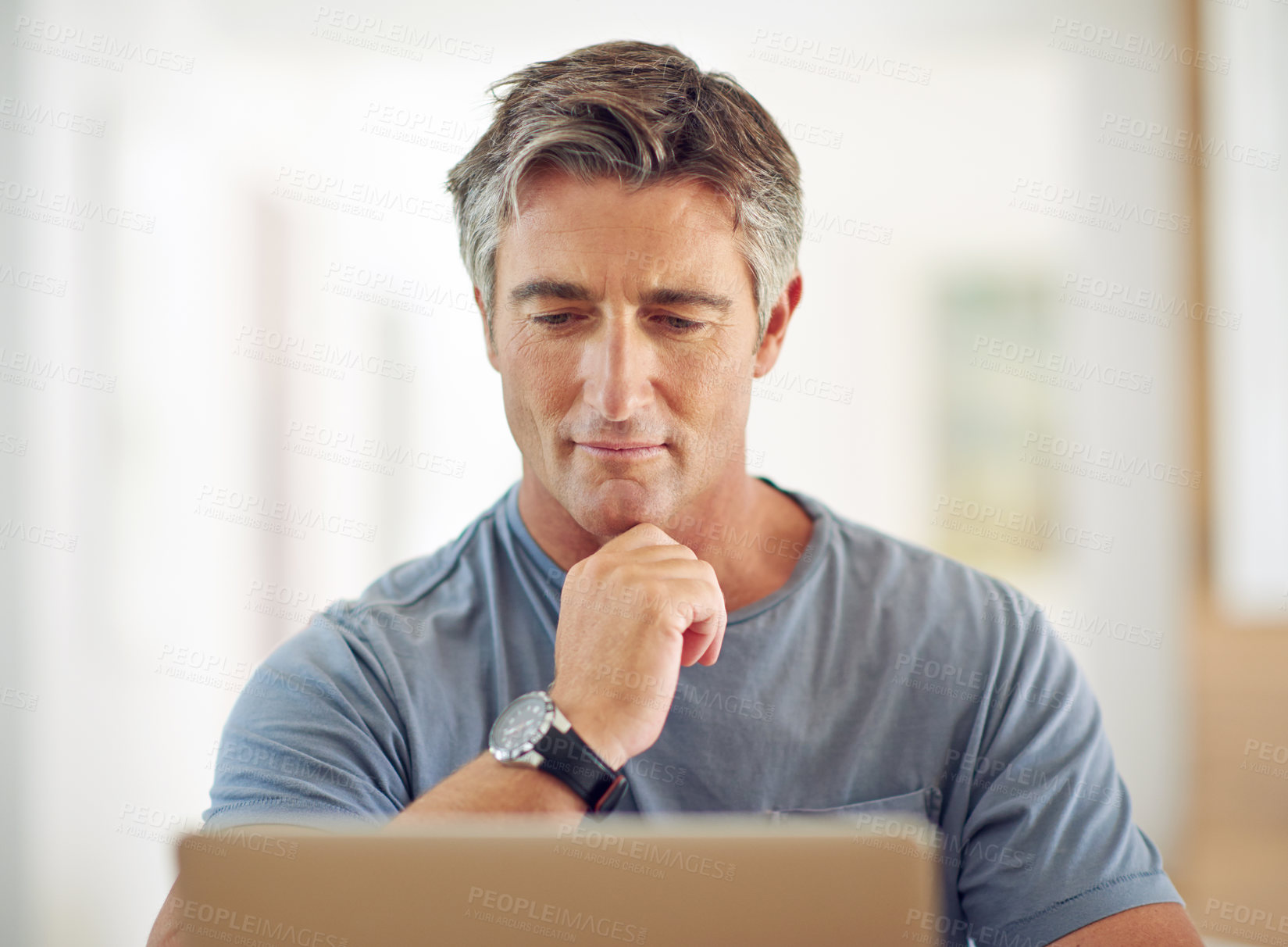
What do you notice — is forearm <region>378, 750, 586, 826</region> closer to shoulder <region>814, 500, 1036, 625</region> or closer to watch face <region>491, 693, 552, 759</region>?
watch face <region>491, 693, 552, 759</region>

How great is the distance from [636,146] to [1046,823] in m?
0.90

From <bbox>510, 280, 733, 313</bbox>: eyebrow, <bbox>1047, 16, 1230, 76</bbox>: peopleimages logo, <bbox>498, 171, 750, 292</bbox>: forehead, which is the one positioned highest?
<bbox>1047, 16, 1230, 76</bbox>: peopleimages logo

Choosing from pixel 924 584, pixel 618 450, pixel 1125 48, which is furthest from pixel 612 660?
pixel 1125 48

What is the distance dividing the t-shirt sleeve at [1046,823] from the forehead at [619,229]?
24.9 inches

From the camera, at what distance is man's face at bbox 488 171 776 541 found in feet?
3.96

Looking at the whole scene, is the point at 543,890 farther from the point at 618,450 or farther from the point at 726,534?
the point at 726,534

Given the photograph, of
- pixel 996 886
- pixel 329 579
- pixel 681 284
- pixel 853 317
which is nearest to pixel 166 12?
pixel 329 579

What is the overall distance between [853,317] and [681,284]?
2647 millimetres

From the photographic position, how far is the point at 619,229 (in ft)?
3.95

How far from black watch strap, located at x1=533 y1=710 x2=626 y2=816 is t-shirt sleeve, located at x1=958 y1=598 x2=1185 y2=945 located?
19.2 inches

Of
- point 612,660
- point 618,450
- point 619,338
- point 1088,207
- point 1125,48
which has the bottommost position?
point 612,660

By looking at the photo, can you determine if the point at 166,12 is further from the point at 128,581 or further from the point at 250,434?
the point at 128,581

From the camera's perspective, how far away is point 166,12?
338cm

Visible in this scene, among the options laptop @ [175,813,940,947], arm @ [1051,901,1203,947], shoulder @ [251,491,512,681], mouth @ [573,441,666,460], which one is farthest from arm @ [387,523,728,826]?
arm @ [1051,901,1203,947]
